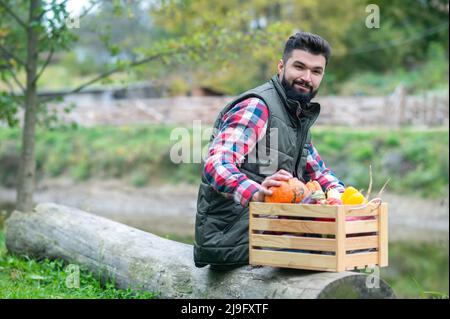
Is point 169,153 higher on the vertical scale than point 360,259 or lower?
higher

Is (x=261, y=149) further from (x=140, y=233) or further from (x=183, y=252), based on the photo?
(x=140, y=233)

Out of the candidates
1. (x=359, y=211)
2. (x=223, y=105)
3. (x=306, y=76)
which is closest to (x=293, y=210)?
(x=359, y=211)

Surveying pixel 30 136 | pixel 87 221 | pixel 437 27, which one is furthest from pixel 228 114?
pixel 437 27

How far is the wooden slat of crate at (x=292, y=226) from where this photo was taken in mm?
4133

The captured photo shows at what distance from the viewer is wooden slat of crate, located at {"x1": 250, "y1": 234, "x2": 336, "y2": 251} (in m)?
4.15

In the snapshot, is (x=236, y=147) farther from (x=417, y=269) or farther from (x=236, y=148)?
(x=417, y=269)

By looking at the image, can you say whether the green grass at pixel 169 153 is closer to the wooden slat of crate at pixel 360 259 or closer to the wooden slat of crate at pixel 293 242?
the wooden slat of crate at pixel 360 259

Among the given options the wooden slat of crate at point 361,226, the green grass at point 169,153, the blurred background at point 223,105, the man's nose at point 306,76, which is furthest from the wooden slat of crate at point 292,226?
the green grass at point 169,153

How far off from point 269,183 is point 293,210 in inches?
8.8

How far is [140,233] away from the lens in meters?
6.36

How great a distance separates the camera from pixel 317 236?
4.39 meters

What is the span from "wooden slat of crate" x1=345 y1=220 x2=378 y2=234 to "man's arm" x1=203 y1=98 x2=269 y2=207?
576mm

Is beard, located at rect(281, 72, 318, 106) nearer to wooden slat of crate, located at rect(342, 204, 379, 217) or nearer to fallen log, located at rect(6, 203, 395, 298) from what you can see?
wooden slat of crate, located at rect(342, 204, 379, 217)

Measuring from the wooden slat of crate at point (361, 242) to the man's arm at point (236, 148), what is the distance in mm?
612
